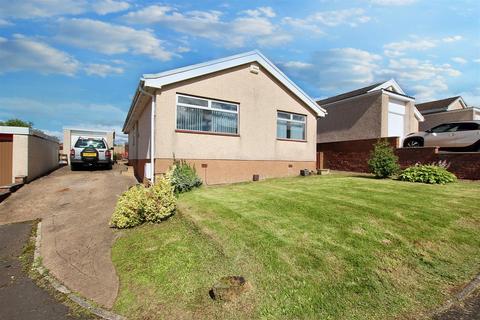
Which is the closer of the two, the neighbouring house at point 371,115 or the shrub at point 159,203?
the shrub at point 159,203

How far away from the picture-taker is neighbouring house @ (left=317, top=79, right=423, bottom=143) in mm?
18359

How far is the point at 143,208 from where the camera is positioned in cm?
689

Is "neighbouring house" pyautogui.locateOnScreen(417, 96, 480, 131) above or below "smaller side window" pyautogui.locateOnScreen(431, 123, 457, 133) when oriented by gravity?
above

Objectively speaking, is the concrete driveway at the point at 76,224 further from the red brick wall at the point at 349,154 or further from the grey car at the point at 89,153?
the red brick wall at the point at 349,154

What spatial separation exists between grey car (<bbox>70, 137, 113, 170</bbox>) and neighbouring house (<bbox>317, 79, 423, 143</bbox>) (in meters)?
15.9

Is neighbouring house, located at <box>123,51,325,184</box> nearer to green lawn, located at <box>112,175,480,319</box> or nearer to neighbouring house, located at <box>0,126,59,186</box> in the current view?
green lawn, located at <box>112,175,480,319</box>

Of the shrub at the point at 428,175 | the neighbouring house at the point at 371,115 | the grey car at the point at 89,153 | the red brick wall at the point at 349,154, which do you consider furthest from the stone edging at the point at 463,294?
the grey car at the point at 89,153

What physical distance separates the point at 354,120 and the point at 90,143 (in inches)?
692

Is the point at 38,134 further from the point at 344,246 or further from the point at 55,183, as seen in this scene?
the point at 344,246

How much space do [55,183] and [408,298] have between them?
545 inches

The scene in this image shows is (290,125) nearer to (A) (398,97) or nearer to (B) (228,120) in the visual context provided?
(B) (228,120)

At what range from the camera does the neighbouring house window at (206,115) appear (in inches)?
442

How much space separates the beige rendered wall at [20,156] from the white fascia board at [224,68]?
6573 millimetres

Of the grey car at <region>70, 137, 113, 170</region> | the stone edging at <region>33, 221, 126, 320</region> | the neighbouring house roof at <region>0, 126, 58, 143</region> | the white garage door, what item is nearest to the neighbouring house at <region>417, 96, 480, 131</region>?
the white garage door
